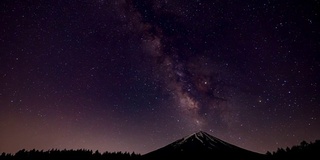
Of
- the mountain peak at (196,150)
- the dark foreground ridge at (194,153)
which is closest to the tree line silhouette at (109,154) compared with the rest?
the dark foreground ridge at (194,153)

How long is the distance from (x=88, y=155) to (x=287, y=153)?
25.8 m

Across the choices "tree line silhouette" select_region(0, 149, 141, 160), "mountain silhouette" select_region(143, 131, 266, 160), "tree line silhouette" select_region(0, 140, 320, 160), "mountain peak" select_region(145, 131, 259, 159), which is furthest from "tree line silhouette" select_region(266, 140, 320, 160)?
"tree line silhouette" select_region(0, 149, 141, 160)

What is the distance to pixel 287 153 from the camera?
60.9ft

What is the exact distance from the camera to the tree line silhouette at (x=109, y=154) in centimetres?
1773

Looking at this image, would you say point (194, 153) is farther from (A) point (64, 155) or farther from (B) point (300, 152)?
(A) point (64, 155)

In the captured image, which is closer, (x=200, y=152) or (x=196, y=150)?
(x=200, y=152)

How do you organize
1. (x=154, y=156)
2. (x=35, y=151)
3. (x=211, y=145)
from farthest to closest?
(x=35, y=151) → (x=211, y=145) → (x=154, y=156)

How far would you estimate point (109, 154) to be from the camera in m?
30.6

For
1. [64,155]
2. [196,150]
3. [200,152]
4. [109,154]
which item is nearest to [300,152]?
[200,152]

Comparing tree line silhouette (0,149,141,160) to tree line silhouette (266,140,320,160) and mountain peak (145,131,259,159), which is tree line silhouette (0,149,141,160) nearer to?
mountain peak (145,131,259,159)

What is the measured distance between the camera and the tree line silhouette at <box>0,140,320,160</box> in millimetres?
17733

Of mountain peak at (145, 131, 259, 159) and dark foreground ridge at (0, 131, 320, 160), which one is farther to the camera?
mountain peak at (145, 131, 259, 159)

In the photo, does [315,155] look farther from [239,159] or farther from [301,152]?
[239,159]

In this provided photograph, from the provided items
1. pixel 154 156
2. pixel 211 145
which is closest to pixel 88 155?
pixel 154 156
